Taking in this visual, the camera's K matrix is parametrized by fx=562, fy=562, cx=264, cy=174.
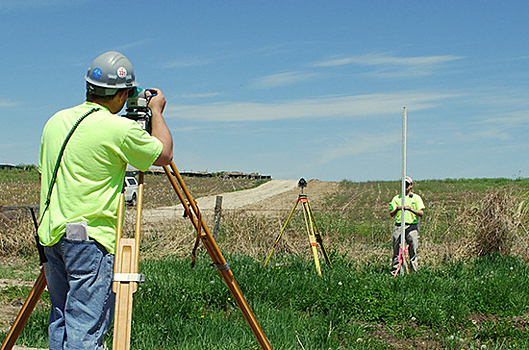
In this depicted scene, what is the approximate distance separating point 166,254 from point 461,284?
18.8 ft

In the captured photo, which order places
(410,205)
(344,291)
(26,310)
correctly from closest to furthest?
(26,310) < (344,291) < (410,205)

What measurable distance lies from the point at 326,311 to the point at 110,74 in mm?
4512

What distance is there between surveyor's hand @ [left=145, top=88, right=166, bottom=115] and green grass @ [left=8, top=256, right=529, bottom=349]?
2596mm

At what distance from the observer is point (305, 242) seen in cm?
1116

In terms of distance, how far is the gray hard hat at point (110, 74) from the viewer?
302cm

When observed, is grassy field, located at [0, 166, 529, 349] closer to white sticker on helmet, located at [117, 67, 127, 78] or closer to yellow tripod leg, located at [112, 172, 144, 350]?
yellow tripod leg, located at [112, 172, 144, 350]

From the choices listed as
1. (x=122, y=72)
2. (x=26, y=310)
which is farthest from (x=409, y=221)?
(x=122, y=72)

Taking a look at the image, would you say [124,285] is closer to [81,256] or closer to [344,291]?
[81,256]

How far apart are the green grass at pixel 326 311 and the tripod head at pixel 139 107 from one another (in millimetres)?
2562

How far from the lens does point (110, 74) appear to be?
3018 mm

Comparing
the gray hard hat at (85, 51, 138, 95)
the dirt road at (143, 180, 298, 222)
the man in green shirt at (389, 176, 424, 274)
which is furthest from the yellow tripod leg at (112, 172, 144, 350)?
the dirt road at (143, 180, 298, 222)

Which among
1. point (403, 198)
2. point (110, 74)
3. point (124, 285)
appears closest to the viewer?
point (124, 285)

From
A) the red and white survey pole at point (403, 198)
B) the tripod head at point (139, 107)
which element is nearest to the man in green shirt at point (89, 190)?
the tripod head at point (139, 107)

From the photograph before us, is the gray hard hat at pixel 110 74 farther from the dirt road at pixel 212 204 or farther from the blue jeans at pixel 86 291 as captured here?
the dirt road at pixel 212 204
